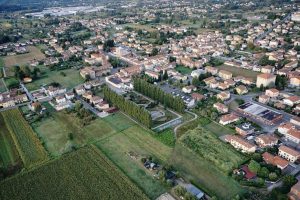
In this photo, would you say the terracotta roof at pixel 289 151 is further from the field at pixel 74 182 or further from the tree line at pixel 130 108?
the field at pixel 74 182

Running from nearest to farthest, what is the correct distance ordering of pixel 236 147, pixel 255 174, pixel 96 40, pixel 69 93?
1. pixel 255 174
2. pixel 236 147
3. pixel 69 93
4. pixel 96 40

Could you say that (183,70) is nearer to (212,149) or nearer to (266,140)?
(266,140)

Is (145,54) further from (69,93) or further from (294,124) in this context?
(294,124)

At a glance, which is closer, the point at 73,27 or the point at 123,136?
the point at 123,136

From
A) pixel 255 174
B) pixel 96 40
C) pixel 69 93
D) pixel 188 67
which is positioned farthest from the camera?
pixel 96 40

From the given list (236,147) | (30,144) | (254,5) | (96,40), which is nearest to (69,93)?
(30,144)

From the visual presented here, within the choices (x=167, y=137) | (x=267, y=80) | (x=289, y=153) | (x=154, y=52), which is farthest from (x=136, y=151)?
(x=154, y=52)

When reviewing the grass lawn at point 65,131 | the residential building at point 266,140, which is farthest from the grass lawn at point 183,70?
the residential building at point 266,140
